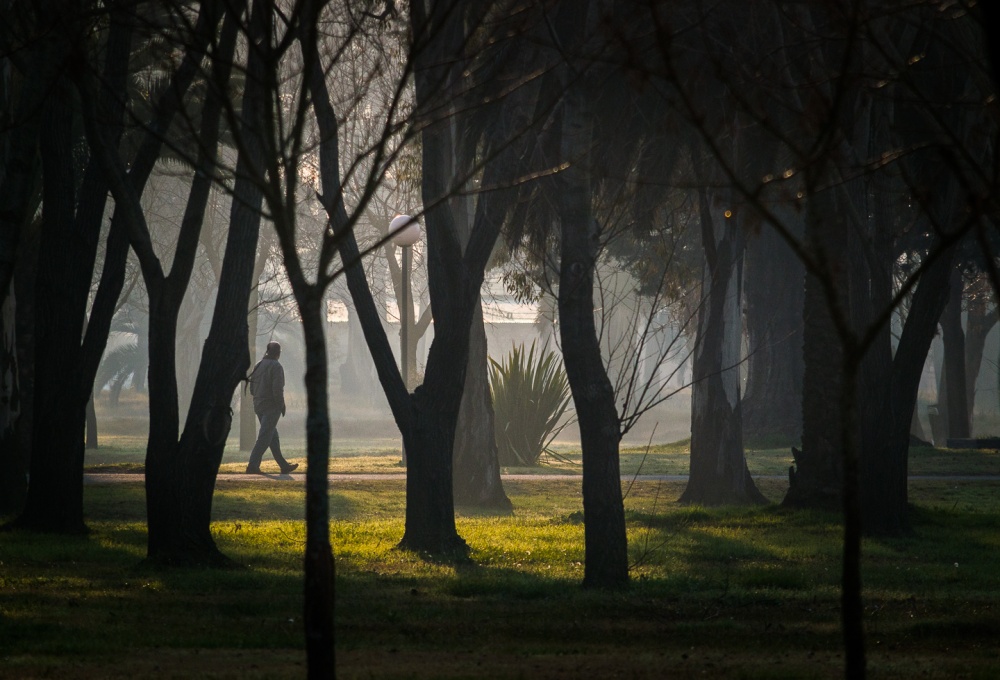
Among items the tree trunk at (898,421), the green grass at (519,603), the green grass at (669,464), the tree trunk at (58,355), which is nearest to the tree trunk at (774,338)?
→ the green grass at (669,464)

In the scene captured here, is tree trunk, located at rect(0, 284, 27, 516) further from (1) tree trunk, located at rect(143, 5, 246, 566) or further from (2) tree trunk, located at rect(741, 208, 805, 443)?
(2) tree trunk, located at rect(741, 208, 805, 443)

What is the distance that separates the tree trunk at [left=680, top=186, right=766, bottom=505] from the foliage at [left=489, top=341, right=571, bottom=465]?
6809 millimetres

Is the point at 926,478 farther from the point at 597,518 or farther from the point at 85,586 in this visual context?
the point at 85,586

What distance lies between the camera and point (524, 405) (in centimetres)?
2177

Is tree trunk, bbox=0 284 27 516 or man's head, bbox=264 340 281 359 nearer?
tree trunk, bbox=0 284 27 516

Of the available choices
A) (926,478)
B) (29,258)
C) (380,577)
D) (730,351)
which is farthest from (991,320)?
(380,577)

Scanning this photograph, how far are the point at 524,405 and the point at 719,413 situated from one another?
728cm

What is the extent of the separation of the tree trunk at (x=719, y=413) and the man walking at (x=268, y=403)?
6967mm

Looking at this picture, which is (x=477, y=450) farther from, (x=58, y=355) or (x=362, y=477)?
(x=58, y=355)

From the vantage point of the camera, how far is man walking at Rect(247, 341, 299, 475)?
746 inches

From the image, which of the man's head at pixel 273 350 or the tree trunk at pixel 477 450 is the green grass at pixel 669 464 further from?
the tree trunk at pixel 477 450

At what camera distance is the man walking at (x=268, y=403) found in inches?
746

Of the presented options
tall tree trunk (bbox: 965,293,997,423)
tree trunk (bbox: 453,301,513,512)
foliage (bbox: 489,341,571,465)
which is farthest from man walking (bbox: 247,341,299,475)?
tall tree trunk (bbox: 965,293,997,423)

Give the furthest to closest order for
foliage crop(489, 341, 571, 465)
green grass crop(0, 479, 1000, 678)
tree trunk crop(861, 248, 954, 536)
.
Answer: foliage crop(489, 341, 571, 465) → tree trunk crop(861, 248, 954, 536) → green grass crop(0, 479, 1000, 678)
